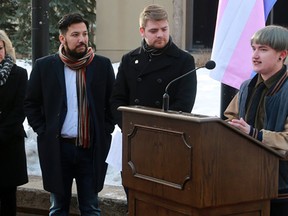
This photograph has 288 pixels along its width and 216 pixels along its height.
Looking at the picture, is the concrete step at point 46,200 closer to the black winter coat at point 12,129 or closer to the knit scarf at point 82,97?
the black winter coat at point 12,129

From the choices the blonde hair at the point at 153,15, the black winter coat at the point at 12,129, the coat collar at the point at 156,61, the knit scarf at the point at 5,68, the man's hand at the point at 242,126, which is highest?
the blonde hair at the point at 153,15

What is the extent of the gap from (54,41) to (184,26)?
369cm

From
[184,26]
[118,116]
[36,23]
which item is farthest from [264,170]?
[184,26]

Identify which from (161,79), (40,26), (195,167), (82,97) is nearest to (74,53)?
(82,97)

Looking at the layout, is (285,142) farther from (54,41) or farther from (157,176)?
(54,41)

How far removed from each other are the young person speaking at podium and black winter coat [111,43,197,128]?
3.29 feet

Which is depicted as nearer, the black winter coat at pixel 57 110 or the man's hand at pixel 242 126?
the man's hand at pixel 242 126

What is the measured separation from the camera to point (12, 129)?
5164 millimetres

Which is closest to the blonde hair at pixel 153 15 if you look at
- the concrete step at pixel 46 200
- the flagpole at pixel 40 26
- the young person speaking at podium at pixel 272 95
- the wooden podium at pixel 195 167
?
the young person speaking at podium at pixel 272 95

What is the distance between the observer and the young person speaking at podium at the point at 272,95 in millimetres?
3320

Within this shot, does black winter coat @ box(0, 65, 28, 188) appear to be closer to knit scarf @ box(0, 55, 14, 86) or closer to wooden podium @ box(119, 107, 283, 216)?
knit scarf @ box(0, 55, 14, 86)

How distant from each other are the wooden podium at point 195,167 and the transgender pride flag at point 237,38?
174 centimetres

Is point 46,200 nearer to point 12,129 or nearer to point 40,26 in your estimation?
point 12,129

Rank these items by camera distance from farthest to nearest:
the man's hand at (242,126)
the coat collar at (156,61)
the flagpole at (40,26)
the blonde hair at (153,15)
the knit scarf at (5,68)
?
1. the flagpole at (40,26)
2. the knit scarf at (5,68)
3. the coat collar at (156,61)
4. the blonde hair at (153,15)
5. the man's hand at (242,126)
